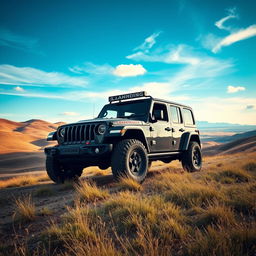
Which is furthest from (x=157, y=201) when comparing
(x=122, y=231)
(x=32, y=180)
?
(x=32, y=180)

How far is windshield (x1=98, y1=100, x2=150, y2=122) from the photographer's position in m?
6.21

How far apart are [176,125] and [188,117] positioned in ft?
4.44

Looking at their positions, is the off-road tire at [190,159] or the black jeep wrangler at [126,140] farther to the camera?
the off-road tire at [190,159]

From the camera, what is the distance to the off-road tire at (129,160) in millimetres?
4832

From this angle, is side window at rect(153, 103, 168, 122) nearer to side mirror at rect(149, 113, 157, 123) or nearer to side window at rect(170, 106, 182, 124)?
side mirror at rect(149, 113, 157, 123)

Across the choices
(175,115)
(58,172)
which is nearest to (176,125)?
(175,115)

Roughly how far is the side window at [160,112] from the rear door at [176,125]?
0.88 ft

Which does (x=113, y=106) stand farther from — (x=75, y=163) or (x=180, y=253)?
(x=180, y=253)

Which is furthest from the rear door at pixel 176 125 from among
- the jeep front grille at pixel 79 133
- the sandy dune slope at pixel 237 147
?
the sandy dune slope at pixel 237 147

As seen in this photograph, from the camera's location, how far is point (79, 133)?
5.23m

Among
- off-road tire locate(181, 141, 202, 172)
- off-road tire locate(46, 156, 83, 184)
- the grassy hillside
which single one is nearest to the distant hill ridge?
off-road tire locate(181, 141, 202, 172)

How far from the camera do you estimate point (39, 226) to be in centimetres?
296

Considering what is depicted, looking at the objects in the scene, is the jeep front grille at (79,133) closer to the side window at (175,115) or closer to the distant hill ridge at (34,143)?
the side window at (175,115)

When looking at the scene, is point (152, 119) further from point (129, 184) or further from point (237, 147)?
point (237, 147)
